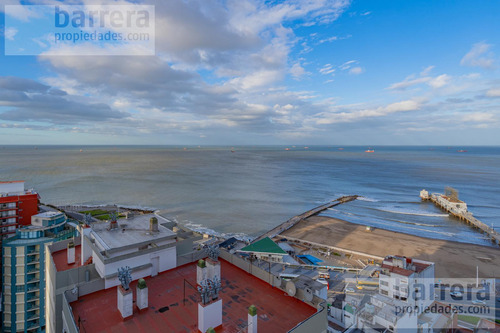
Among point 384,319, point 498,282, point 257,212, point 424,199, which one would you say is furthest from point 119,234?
point 424,199

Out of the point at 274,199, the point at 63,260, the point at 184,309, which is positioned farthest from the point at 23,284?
the point at 274,199

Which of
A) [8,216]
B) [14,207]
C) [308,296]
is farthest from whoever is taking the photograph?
[14,207]

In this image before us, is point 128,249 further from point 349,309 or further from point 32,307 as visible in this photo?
point 32,307

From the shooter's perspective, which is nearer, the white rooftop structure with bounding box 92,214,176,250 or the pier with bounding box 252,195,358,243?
the white rooftop structure with bounding box 92,214,176,250

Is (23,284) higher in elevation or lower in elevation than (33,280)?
lower

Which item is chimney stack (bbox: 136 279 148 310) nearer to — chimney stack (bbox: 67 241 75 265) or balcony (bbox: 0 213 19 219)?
chimney stack (bbox: 67 241 75 265)

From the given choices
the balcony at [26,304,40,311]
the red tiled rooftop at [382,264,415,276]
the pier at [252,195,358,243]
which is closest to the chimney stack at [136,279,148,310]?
the red tiled rooftop at [382,264,415,276]

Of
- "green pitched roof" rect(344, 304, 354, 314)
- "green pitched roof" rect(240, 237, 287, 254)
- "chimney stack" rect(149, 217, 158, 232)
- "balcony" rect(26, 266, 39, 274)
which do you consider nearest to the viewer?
"chimney stack" rect(149, 217, 158, 232)
